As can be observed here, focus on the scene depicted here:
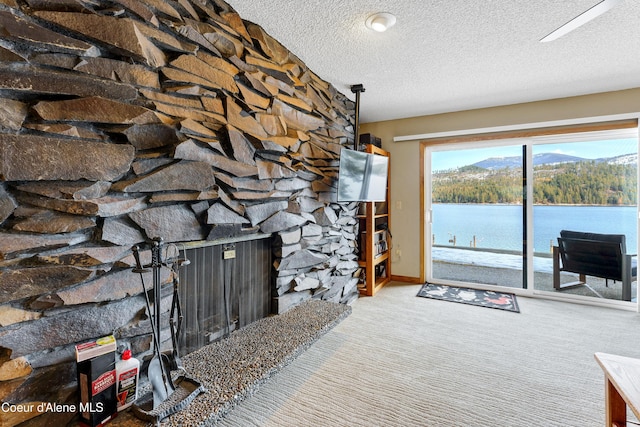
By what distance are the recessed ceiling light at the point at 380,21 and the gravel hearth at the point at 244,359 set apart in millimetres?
2155

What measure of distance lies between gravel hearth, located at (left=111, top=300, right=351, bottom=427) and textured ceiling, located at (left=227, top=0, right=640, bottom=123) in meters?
2.16

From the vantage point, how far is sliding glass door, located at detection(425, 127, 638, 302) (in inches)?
132

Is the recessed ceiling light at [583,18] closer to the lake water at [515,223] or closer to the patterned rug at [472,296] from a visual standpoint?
the lake water at [515,223]

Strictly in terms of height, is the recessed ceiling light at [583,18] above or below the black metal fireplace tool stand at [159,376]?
above

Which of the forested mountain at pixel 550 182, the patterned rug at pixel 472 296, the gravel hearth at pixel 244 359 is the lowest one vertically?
the patterned rug at pixel 472 296

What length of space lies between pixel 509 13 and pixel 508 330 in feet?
8.54

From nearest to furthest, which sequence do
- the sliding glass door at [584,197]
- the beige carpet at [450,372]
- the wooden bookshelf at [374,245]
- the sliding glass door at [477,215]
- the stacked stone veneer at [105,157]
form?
the stacked stone veneer at [105,157], the beige carpet at [450,372], the sliding glass door at [584,197], the wooden bookshelf at [374,245], the sliding glass door at [477,215]

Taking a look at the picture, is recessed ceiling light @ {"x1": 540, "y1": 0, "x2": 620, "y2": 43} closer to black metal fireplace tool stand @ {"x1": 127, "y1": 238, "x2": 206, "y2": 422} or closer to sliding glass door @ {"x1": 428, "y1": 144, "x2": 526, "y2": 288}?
sliding glass door @ {"x1": 428, "y1": 144, "x2": 526, "y2": 288}

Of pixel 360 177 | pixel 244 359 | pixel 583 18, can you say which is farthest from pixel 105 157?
pixel 583 18

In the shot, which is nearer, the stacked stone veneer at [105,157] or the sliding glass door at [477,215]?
the stacked stone veneer at [105,157]

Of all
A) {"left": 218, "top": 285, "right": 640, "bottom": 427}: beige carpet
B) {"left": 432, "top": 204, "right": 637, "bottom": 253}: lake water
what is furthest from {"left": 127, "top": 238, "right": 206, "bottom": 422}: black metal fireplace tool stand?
{"left": 432, "top": 204, "right": 637, "bottom": 253}: lake water

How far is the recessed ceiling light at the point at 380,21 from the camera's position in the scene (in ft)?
6.41

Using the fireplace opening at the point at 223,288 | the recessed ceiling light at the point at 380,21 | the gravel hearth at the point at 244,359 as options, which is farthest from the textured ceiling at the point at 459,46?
the gravel hearth at the point at 244,359

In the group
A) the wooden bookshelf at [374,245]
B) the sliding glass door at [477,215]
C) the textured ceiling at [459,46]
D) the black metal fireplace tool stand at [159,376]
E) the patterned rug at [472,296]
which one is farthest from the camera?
the sliding glass door at [477,215]
